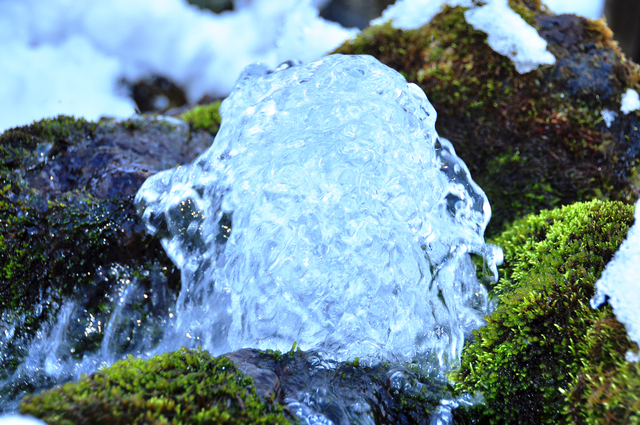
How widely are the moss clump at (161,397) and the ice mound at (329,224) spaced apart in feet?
1.94

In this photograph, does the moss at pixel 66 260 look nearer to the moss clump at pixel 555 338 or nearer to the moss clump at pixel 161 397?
the moss clump at pixel 161 397

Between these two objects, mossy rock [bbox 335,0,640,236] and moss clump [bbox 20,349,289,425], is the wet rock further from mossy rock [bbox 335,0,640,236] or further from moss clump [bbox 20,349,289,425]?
mossy rock [bbox 335,0,640,236]

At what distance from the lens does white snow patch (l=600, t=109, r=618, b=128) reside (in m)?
3.04

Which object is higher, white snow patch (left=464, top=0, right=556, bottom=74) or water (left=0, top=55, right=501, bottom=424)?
white snow patch (left=464, top=0, right=556, bottom=74)

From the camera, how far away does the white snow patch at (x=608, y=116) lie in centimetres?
304

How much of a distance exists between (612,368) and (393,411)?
79 centimetres

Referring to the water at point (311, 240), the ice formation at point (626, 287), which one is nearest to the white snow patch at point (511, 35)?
the water at point (311, 240)

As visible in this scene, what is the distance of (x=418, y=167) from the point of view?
7.54ft

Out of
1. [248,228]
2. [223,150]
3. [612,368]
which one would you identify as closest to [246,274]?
[248,228]

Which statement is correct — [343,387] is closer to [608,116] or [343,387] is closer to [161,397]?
[161,397]

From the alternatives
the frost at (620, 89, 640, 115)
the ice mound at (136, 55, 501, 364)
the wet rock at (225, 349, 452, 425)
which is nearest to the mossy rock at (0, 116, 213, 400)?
the ice mound at (136, 55, 501, 364)

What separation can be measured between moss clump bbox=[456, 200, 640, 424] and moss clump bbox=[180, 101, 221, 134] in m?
2.84

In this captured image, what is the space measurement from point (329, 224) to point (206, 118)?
7.84ft

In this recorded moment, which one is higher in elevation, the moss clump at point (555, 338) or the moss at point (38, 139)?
the moss at point (38, 139)
